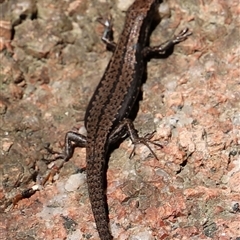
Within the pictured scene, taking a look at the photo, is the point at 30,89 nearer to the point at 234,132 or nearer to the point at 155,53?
the point at 155,53

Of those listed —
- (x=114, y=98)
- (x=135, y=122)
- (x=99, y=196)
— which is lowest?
(x=99, y=196)

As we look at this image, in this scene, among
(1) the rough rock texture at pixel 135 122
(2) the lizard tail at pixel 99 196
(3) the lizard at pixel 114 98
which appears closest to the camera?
(2) the lizard tail at pixel 99 196

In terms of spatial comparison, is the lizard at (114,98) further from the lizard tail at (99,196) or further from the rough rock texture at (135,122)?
the rough rock texture at (135,122)

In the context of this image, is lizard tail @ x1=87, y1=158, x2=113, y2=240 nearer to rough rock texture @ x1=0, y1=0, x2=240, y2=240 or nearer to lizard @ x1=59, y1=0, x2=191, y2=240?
lizard @ x1=59, y1=0, x2=191, y2=240

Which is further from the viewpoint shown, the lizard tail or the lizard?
the lizard

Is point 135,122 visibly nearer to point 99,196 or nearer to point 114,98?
point 114,98

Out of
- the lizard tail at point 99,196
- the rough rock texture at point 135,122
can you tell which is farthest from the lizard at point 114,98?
the rough rock texture at point 135,122

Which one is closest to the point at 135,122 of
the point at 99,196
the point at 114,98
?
the point at 114,98

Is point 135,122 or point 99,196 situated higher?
point 135,122

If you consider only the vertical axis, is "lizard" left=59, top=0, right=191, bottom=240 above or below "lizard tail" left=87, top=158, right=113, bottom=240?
above

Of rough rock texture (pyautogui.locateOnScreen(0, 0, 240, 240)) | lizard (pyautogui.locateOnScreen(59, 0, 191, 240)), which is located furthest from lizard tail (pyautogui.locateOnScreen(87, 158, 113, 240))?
rough rock texture (pyautogui.locateOnScreen(0, 0, 240, 240))
